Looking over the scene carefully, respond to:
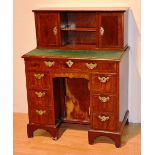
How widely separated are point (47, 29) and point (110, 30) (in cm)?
66

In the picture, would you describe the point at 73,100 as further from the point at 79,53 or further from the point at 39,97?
the point at 79,53

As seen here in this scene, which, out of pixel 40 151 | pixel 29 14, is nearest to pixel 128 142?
pixel 40 151

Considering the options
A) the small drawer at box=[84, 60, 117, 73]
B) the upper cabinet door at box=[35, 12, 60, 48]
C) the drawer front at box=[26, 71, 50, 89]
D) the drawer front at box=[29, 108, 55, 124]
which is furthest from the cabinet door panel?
the drawer front at box=[29, 108, 55, 124]

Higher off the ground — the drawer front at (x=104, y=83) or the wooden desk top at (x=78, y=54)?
the wooden desk top at (x=78, y=54)

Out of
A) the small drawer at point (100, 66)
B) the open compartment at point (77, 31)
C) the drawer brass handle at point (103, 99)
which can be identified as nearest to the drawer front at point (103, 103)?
the drawer brass handle at point (103, 99)

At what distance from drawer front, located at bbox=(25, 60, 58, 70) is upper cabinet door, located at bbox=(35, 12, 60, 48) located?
13.2 inches

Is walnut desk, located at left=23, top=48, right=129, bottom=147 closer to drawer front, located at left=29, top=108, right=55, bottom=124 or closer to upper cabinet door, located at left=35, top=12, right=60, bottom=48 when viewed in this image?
drawer front, located at left=29, top=108, right=55, bottom=124

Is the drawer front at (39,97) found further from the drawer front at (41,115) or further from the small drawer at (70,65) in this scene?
the small drawer at (70,65)

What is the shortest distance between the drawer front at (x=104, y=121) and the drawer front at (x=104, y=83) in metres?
0.24

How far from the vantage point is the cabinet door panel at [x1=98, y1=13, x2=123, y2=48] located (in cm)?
282

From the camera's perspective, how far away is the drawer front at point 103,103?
2.70m

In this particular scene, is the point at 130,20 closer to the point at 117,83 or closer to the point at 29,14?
the point at 117,83

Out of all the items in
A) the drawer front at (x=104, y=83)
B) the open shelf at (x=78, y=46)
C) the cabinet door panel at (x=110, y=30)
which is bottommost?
the drawer front at (x=104, y=83)

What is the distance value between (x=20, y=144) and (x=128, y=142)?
1.06 meters
